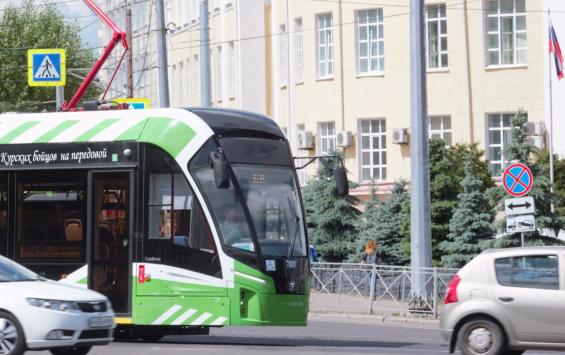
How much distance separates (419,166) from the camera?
102ft

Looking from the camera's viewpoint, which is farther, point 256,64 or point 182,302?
point 256,64

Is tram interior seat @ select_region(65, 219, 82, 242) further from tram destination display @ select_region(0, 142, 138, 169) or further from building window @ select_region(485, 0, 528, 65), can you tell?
building window @ select_region(485, 0, 528, 65)

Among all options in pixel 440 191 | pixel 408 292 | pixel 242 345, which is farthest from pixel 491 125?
pixel 242 345

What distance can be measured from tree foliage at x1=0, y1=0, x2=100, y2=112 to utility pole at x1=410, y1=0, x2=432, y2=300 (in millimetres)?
40838

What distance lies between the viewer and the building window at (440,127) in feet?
145

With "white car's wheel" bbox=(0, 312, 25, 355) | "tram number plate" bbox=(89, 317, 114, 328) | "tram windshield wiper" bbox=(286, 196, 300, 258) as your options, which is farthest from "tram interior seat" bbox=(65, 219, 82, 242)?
"white car's wheel" bbox=(0, 312, 25, 355)

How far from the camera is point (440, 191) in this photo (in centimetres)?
3984

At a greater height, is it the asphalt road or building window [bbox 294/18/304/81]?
building window [bbox 294/18/304/81]

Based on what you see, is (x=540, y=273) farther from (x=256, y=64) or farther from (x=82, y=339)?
(x=256, y=64)

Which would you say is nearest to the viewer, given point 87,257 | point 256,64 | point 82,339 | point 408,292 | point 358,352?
point 82,339

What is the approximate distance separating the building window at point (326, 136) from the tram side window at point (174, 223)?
84.7 feet

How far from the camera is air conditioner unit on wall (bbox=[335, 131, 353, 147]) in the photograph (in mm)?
45312

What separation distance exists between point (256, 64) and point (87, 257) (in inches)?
1360

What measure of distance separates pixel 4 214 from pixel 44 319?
5648mm
